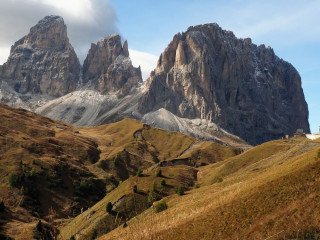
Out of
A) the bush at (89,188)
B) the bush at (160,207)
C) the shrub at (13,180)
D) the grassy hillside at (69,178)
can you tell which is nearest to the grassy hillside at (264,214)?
the grassy hillside at (69,178)

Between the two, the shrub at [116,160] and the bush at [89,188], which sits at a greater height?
the shrub at [116,160]

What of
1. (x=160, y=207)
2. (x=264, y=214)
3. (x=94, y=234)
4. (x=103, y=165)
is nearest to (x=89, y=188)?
(x=103, y=165)

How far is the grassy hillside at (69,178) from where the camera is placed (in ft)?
249

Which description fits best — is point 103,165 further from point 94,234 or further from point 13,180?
point 94,234

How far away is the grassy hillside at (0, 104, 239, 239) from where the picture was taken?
76.0 meters

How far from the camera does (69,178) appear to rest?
117750mm

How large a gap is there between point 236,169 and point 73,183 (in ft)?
191

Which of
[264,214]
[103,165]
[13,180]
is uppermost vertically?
[13,180]

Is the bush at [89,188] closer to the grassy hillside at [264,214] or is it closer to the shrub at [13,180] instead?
the shrub at [13,180]

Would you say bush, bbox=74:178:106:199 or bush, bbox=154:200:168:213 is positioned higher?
bush, bbox=154:200:168:213

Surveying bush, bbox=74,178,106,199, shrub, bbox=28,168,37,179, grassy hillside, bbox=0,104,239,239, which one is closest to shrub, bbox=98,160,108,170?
grassy hillside, bbox=0,104,239,239

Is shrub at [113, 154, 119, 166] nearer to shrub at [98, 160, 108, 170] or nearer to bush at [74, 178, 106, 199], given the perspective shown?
shrub at [98, 160, 108, 170]

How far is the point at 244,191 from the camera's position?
40.0 metres

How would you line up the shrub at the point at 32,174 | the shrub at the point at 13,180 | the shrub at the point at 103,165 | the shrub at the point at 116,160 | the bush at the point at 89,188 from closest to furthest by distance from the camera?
the shrub at the point at 13,180, the shrub at the point at 32,174, the bush at the point at 89,188, the shrub at the point at 103,165, the shrub at the point at 116,160
